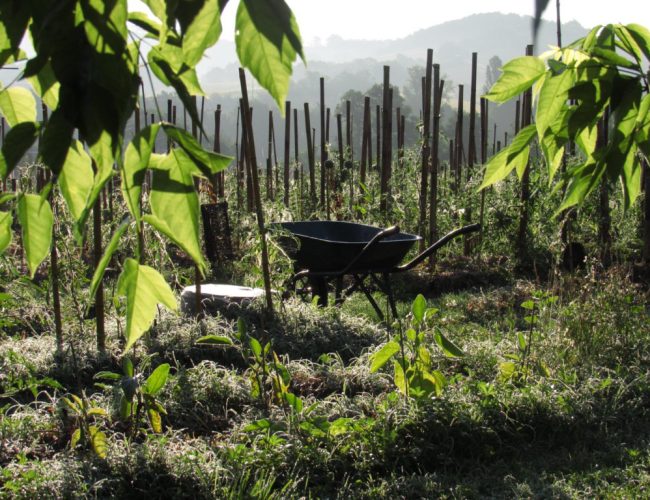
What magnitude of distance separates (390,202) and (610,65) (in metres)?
7.67

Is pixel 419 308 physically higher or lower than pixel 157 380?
higher

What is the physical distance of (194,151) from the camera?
0.62 meters

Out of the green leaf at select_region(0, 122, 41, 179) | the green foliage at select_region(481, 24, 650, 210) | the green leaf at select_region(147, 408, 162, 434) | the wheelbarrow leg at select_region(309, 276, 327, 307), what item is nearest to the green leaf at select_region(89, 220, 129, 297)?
the green leaf at select_region(0, 122, 41, 179)

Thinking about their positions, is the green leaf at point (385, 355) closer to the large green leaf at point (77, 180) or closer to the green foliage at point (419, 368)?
the green foliage at point (419, 368)

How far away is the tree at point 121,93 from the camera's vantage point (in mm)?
493

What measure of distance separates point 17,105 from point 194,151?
0.23m

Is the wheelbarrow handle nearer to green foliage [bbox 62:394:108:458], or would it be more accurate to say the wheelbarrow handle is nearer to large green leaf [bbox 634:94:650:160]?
green foliage [bbox 62:394:108:458]

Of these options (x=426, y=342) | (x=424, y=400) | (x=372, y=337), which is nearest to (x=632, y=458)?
(x=424, y=400)

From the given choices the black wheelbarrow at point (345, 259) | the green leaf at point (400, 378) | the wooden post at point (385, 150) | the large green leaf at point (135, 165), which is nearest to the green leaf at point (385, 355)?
the green leaf at point (400, 378)

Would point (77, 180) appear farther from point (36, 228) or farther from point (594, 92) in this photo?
point (594, 92)

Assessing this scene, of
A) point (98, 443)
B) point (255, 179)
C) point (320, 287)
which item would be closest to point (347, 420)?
point (98, 443)

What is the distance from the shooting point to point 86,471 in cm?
255

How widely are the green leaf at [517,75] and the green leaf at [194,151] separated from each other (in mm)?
403

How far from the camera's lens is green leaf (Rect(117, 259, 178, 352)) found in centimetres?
69
